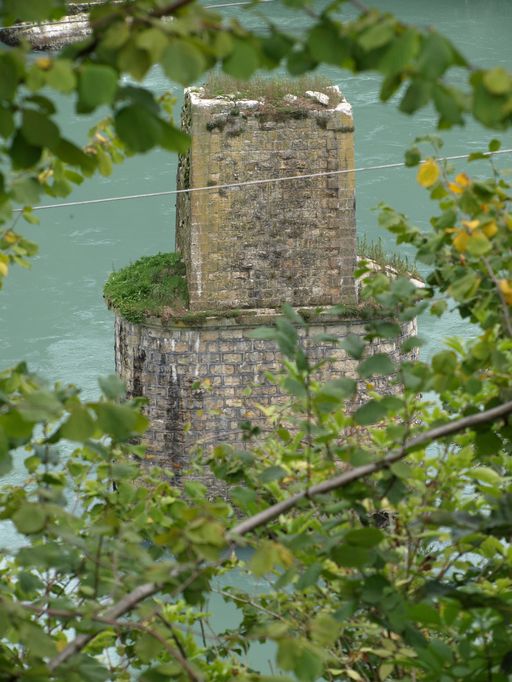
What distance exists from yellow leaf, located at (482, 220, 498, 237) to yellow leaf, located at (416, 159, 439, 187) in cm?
14

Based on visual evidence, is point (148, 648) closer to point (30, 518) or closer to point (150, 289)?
point (30, 518)

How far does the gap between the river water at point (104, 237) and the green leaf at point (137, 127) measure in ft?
31.4

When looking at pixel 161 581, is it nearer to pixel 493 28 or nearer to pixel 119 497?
pixel 119 497

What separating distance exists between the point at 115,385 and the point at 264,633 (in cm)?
43

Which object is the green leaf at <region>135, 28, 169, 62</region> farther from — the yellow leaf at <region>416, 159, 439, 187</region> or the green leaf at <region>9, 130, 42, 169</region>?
the yellow leaf at <region>416, 159, 439, 187</region>

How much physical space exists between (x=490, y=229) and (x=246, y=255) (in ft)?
26.6

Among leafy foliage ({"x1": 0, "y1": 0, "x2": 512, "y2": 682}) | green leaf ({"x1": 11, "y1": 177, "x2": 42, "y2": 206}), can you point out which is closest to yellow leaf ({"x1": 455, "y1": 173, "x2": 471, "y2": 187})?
leafy foliage ({"x1": 0, "y1": 0, "x2": 512, "y2": 682})

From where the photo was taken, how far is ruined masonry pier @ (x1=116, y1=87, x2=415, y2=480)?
10367 millimetres

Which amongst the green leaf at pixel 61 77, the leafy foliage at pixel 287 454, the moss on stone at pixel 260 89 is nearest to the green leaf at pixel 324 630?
the leafy foliage at pixel 287 454

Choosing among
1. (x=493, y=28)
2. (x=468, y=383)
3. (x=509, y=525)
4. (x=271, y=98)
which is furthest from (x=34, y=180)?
(x=493, y=28)

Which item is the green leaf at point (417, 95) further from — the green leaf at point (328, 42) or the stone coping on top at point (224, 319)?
the stone coping on top at point (224, 319)

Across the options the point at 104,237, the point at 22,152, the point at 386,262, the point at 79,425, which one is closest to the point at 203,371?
the point at 386,262

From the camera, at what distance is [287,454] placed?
2.54 metres

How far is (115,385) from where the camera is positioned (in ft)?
6.89
